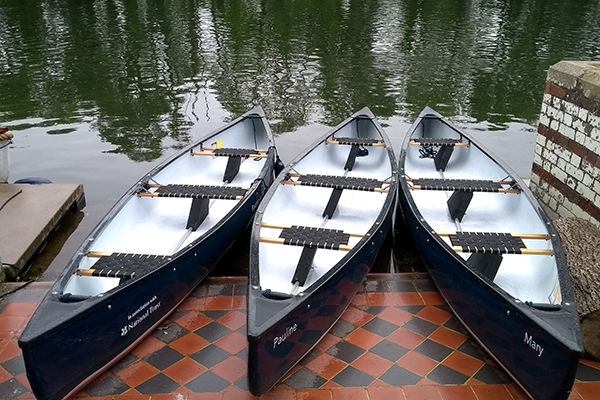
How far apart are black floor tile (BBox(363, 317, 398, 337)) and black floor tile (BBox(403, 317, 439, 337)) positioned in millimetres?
130

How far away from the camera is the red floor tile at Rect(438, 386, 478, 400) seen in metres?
3.77

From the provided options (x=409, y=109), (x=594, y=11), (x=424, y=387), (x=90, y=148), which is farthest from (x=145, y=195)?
(x=594, y=11)

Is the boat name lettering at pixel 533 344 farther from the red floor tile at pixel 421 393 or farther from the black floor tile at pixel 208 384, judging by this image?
the black floor tile at pixel 208 384

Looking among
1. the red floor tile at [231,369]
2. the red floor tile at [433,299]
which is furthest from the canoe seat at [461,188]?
the red floor tile at [231,369]

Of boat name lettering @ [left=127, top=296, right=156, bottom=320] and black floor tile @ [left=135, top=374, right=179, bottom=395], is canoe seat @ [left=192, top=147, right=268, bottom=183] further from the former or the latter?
black floor tile @ [left=135, top=374, right=179, bottom=395]

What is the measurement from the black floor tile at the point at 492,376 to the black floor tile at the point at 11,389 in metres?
3.40

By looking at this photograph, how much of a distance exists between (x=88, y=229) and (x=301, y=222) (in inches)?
119

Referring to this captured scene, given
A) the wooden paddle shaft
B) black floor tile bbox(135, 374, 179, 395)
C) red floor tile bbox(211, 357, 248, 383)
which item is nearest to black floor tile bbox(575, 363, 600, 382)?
the wooden paddle shaft

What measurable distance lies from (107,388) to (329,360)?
1705mm

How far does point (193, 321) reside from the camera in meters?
4.66

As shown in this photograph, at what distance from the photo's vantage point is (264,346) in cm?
355

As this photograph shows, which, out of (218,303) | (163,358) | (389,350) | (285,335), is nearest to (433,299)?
(389,350)

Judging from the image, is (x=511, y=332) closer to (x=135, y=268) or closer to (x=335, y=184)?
(x=335, y=184)

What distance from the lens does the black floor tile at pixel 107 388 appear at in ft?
12.6
